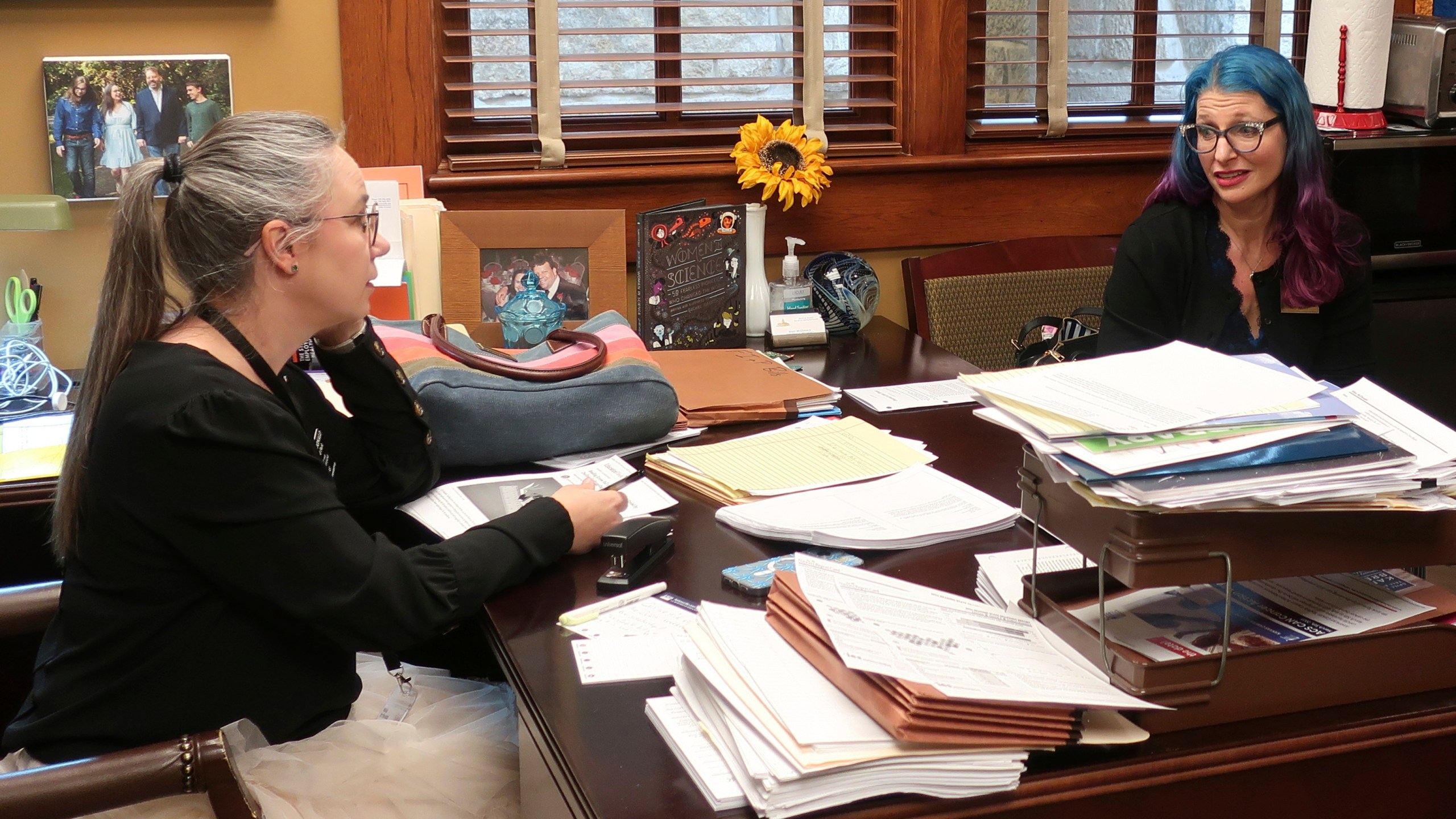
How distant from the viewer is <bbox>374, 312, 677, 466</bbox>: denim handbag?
1.88 meters

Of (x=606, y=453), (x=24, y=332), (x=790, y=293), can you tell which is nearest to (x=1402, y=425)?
(x=606, y=453)

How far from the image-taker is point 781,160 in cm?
287

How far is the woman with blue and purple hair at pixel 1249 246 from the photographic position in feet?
7.84

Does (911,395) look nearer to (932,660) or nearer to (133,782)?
(932,660)

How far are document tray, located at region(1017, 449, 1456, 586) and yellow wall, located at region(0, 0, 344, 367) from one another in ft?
6.69

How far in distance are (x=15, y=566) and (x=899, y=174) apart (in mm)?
2103

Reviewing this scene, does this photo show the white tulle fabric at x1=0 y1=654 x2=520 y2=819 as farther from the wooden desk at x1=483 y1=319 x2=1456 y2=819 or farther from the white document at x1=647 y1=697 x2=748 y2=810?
the white document at x1=647 y1=697 x2=748 y2=810

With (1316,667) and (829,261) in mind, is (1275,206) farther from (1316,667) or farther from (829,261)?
(1316,667)

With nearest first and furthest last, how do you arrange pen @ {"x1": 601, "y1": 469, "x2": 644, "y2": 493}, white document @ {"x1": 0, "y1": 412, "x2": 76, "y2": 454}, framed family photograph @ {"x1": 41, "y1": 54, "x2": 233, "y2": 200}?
pen @ {"x1": 601, "y1": 469, "x2": 644, "y2": 493} → white document @ {"x1": 0, "y1": 412, "x2": 76, "y2": 454} → framed family photograph @ {"x1": 41, "y1": 54, "x2": 233, "y2": 200}

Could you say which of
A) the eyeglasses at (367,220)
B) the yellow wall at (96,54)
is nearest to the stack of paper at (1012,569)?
the eyeglasses at (367,220)

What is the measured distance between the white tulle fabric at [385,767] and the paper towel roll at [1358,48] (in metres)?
2.71

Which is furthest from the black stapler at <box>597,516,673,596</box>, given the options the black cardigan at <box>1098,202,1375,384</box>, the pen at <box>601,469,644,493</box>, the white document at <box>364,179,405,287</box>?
the black cardigan at <box>1098,202,1375,384</box>

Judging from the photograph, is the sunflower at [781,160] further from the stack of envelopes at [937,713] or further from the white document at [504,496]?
the stack of envelopes at [937,713]

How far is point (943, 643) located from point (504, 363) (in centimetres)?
105
